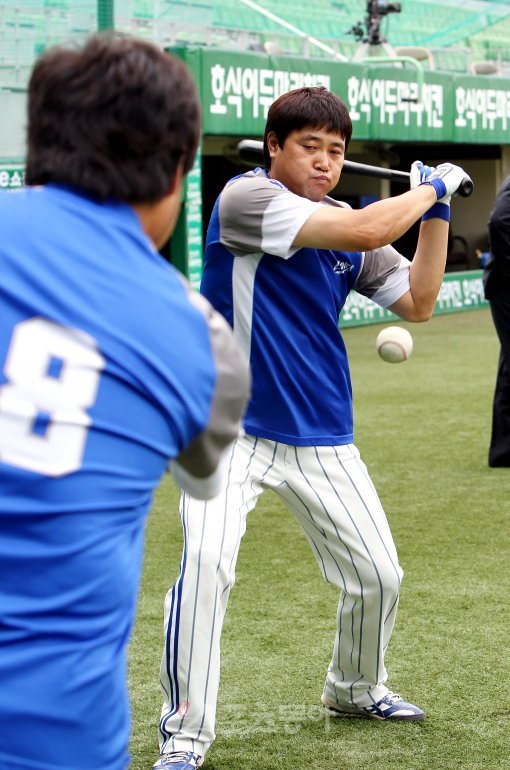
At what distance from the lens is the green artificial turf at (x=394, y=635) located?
340 centimetres

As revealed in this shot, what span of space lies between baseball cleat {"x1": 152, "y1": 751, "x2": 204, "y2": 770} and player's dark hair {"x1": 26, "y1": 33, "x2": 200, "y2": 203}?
1976 millimetres

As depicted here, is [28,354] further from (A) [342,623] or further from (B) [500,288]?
(B) [500,288]

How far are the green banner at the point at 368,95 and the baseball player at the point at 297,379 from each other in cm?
935

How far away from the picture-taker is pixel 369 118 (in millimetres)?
14875

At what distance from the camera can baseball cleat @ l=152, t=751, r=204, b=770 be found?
3094 millimetres

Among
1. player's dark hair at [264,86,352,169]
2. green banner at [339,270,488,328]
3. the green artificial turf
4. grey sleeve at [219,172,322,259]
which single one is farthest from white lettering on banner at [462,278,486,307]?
grey sleeve at [219,172,322,259]

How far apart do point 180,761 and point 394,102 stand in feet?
43.6

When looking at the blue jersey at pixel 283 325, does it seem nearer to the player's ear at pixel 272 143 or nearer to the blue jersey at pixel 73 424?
the player's ear at pixel 272 143

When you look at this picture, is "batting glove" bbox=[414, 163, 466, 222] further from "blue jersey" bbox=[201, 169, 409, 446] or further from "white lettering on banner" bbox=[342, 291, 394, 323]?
"white lettering on banner" bbox=[342, 291, 394, 323]

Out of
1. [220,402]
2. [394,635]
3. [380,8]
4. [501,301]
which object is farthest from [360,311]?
[220,402]

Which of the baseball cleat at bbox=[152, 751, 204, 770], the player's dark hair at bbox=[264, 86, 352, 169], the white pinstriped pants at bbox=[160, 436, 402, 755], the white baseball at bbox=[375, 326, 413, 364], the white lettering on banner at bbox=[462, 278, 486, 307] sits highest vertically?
the player's dark hair at bbox=[264, 86, 352, 169]

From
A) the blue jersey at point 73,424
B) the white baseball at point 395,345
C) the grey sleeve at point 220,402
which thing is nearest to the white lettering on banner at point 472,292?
the white baseball at point 395,345

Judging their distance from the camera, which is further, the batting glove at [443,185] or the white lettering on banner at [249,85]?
the white lettering on banner at [249,85]

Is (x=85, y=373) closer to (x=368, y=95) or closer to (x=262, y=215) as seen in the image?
(x=262, y=215)
